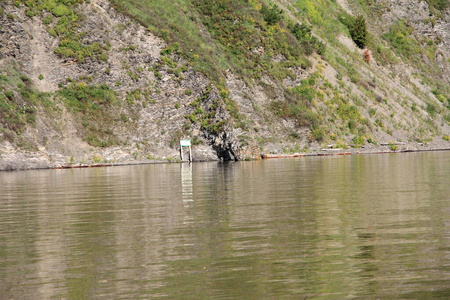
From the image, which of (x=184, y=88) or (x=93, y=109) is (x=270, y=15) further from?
(x=93, y=109)

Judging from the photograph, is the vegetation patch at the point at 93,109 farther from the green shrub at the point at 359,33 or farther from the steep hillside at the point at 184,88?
the green shrub at the point at 359,33

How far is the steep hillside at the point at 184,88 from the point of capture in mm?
63969

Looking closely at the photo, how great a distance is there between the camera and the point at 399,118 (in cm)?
8662

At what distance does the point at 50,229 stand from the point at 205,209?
17.4 ft

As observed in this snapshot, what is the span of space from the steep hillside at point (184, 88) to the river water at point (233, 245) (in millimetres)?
36731

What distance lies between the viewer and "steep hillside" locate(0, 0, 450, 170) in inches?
2518

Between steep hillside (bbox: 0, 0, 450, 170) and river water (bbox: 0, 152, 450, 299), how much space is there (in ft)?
121

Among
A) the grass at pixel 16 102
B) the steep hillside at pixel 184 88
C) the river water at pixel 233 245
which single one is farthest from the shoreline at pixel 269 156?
the river water at pixel 233 245

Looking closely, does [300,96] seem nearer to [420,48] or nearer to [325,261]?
[420,48]

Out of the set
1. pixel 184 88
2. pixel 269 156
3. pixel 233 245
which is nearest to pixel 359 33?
pixel 184 88

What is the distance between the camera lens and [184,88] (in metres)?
71.4

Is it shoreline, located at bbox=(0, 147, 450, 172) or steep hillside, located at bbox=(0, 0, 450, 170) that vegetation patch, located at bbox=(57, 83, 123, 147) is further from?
shoreline, located at bbox=(0, 147, 450, 172)

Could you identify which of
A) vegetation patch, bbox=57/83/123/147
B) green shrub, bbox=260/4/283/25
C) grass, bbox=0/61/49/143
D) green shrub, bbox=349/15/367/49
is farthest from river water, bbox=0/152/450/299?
green shrub, bbox=349/15/367/49

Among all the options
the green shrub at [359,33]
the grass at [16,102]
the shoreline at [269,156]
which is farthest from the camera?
the green shrub at [359,33]
